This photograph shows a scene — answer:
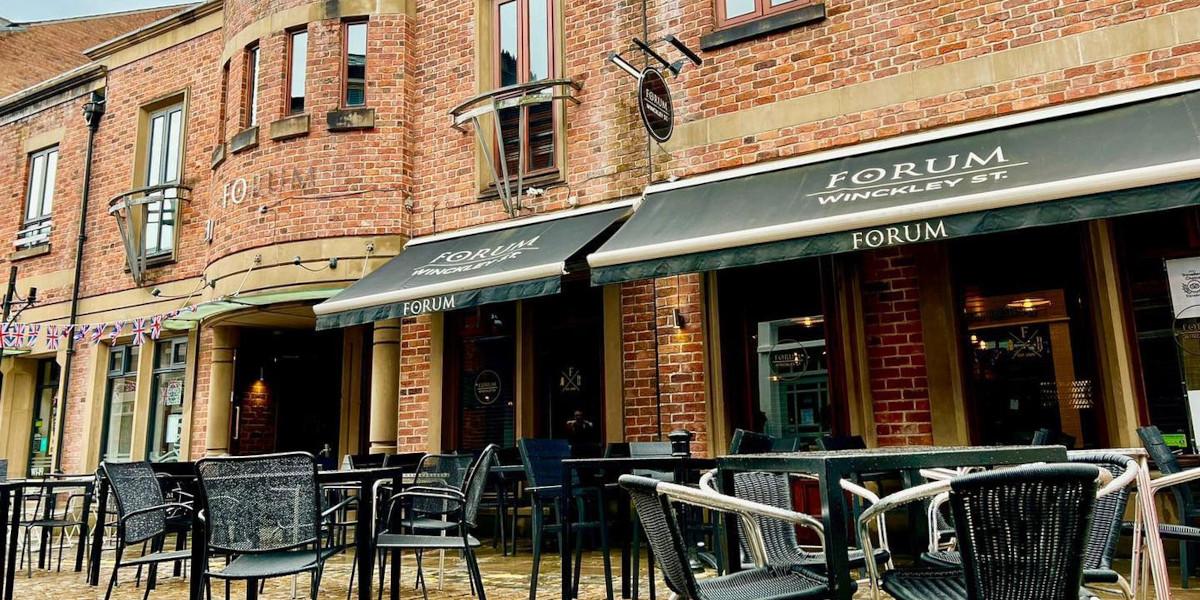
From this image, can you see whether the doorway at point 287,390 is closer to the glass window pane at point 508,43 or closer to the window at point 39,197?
the glass window pane at point 508,43

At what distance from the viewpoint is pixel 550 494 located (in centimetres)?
559

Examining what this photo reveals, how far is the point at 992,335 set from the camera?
6695 mm

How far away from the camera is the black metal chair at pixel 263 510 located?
371cm

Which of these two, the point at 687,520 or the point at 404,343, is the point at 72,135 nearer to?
the point at 404,343

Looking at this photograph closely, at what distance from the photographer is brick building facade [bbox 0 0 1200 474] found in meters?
6.43

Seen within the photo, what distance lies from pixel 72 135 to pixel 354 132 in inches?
286

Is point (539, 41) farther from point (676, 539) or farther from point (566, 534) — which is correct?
point (676, 539)

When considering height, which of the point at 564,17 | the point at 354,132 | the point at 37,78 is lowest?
the point at 354,132

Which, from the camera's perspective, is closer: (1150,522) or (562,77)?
(1150,522)

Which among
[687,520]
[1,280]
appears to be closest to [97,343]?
[1,280]

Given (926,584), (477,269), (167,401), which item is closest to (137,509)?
(477,269)

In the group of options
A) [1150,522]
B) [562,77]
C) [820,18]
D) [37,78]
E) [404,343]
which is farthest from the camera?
[37,78]

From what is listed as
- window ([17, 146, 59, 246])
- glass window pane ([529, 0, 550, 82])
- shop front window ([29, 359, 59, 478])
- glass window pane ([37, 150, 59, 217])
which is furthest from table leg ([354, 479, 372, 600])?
glass window pane ([37, 150, 59, 217])

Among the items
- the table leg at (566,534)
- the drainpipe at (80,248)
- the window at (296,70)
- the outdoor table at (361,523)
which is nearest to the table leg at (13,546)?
the outdoor table at (361,523)
